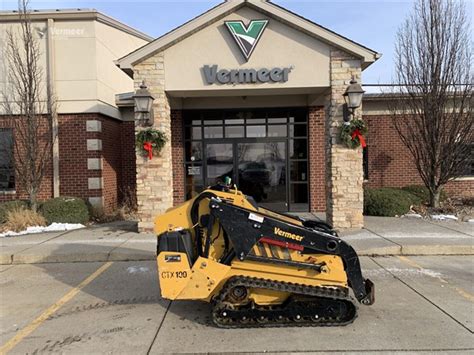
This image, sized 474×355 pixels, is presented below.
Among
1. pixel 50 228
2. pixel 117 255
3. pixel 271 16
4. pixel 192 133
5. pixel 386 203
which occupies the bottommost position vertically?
pixel 117 255

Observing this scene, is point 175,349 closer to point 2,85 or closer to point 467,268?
point 467,268

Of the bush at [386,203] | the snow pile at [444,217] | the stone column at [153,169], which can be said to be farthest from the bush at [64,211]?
the snow pile at [444,217]

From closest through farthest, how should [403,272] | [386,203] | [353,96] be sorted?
[403,272]
[353,96]
[386,203]

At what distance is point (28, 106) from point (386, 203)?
33.6ft

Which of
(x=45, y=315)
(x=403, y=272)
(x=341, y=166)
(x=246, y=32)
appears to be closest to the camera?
(x=45, y=315)

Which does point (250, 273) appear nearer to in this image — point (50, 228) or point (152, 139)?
point (152, 139)

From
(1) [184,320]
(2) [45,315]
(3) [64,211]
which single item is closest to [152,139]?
(3) [64,211]

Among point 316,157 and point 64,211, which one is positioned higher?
point 316,157

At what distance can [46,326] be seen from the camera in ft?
14.8

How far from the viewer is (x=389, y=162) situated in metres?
13.7

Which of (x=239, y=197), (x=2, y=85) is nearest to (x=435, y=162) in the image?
(x=239, y=197)

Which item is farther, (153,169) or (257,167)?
(257,167)

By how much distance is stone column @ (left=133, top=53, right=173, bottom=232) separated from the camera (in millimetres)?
9414

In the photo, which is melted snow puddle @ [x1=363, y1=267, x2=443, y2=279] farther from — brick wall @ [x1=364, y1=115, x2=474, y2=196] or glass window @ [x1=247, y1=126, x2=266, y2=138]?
brick wall @ [x1=364, y1=115, x2=474, y2=196]
